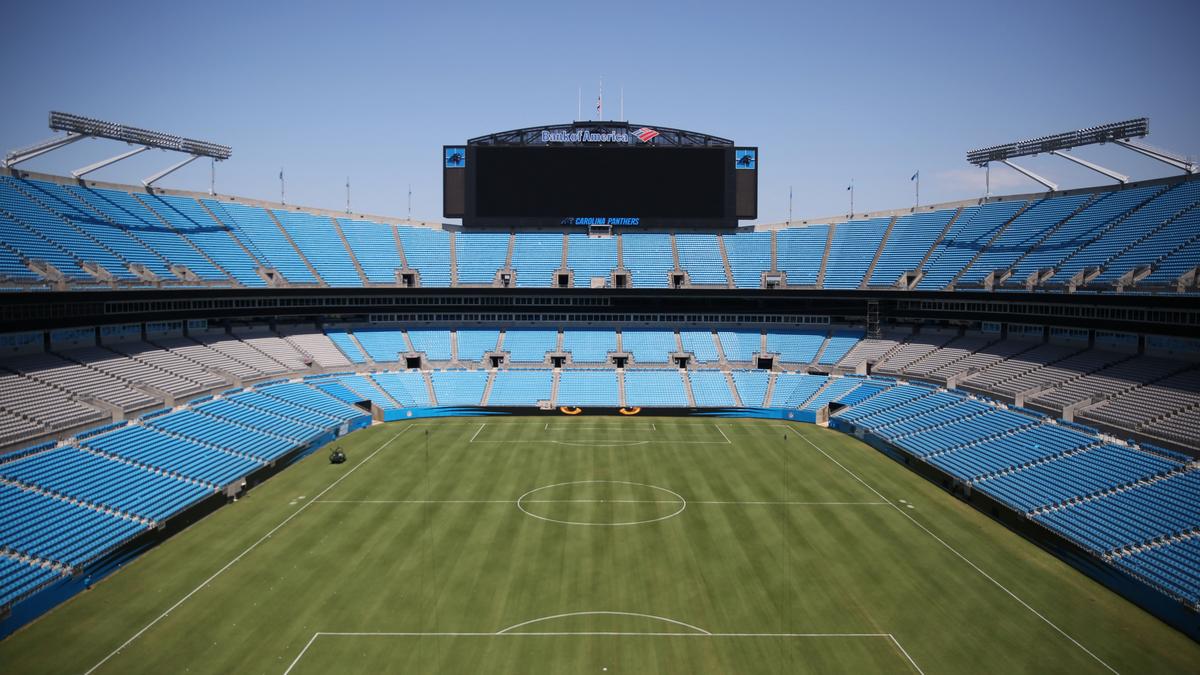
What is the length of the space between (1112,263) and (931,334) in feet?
49.8

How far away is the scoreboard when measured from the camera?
222 ft

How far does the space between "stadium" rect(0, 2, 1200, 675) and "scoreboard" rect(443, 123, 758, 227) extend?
0.30m

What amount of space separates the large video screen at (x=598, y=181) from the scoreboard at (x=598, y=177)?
0.32 ft

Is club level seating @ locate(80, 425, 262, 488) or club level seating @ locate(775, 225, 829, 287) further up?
club level seating @ locate(775, 225, 829, 287)

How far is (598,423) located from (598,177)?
1069 inches

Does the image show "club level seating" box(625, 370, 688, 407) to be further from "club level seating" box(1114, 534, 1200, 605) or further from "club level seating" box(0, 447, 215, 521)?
"club level seating" box(1114, 534, 1200, 605)

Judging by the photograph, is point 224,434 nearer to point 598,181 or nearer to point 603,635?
point 603,635

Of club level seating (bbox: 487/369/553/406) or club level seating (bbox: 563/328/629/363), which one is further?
club level seating (bbox: 563/328/629/363)

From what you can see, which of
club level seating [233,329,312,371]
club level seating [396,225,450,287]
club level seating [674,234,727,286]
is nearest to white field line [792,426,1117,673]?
club level seating [674,234,727,286]

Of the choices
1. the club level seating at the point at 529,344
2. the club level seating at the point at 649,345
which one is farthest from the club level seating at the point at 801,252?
the club level seating at the point at 529,344

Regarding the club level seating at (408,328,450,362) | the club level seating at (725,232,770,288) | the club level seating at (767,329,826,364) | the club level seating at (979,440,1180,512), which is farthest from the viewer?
the club level seating at (725,232,770,288)

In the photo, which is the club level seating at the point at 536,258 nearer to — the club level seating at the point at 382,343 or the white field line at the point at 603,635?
the club level seating at the point at 382,343

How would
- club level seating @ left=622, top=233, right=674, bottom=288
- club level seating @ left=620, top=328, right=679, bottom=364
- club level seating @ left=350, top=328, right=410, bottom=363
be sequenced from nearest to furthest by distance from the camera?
club level seating @ left=350, top=328, right=410, bottom=363 < club level seating @ left=620, top=328, right=679, bottom=364 < club level seating @ left=622, top=233, right=674, bottom=288

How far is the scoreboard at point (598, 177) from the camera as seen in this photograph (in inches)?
2665
